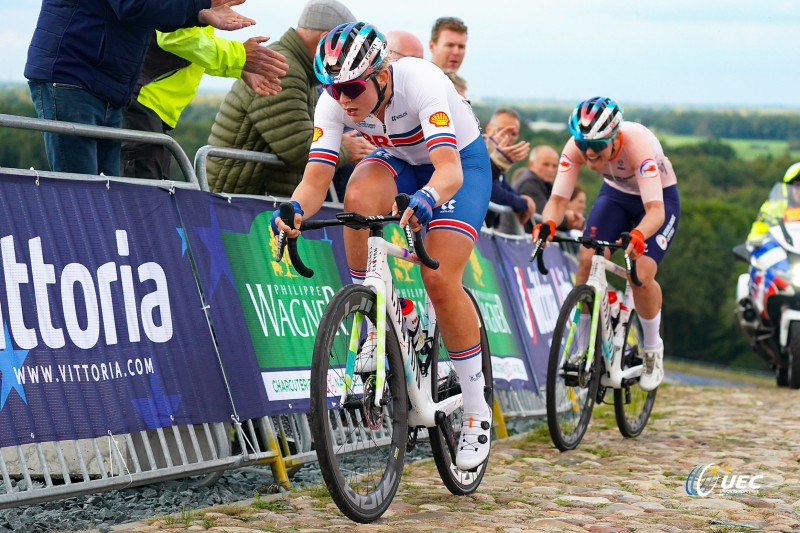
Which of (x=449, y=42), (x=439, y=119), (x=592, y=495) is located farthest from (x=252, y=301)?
(x=449, y=42)

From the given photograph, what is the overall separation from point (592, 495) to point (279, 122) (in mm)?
3262

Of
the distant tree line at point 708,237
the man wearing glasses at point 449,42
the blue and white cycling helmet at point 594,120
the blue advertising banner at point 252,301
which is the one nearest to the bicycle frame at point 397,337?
the blue advertising banner at point 252,301

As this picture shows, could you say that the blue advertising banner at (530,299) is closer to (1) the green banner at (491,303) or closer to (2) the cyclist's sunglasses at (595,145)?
(1) the green banner at (491,303)

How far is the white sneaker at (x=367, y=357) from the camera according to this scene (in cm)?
529

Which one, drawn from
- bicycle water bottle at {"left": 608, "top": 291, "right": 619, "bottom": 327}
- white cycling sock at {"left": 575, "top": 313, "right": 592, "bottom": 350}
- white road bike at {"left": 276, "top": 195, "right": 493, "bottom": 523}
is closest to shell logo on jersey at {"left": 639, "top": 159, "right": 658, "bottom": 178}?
bicycle water bottle at {"left": 608, "top": 291, "right": 619, "bottom": 327}

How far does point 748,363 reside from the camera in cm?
9562

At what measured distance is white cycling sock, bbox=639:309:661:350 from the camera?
9.43m

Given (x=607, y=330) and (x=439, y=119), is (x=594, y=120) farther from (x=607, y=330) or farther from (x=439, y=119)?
(x=439, y=119)

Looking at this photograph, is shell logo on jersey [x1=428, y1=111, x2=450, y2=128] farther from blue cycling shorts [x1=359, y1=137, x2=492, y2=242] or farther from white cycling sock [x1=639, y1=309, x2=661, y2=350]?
white cycling sock [x1=639, y1=309, x2=661, y2=350]

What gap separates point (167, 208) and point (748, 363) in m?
95.1

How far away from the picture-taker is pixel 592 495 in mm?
6312

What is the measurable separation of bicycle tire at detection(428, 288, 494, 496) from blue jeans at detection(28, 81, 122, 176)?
6.99 ft

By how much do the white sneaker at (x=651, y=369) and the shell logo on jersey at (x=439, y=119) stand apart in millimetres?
4422

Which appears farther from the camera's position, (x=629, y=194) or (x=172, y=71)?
(x=629, y=194)
